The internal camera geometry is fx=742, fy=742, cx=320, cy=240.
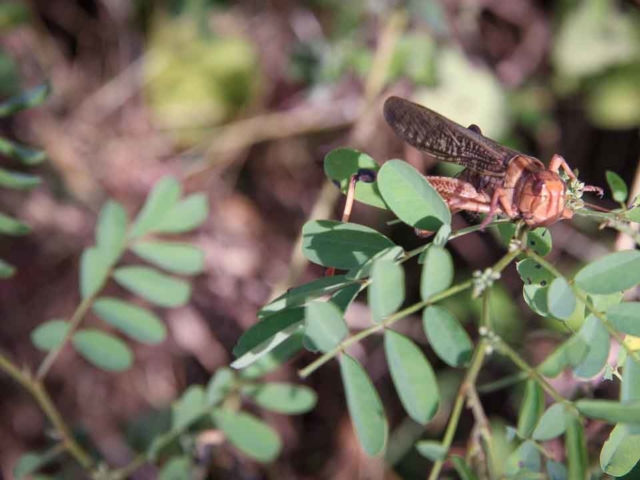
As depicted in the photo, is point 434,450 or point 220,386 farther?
point 220,386

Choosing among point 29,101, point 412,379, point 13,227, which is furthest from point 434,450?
point 29,101

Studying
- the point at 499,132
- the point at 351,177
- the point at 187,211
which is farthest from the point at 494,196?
the point at 499,132

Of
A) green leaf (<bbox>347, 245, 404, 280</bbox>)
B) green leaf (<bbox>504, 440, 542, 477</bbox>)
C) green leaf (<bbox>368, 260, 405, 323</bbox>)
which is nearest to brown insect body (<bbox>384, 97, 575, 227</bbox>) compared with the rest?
green leaf (<bbox>347, 245, 404, 280</bbox>)

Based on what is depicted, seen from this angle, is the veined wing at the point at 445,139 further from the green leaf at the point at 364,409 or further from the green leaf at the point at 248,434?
the green leaf at the point at 248,434

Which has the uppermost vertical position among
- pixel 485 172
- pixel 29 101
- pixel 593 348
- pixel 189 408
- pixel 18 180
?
pixel 29 101

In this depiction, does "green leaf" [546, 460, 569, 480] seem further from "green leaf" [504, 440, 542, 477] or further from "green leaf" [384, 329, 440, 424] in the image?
"green leaf" [384, 329, 440, 424]

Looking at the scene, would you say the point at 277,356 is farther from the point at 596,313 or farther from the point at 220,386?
the point at 596,313

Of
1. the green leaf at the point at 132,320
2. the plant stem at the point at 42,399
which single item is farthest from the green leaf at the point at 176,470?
the green leaf at the point at 132,320

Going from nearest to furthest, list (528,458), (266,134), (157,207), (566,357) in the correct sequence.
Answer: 1. (566,357)
2. (528,458)
3. (157,207)
4. (266,134)
